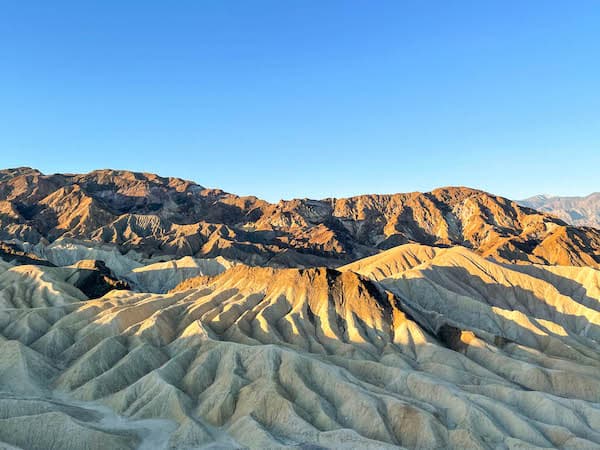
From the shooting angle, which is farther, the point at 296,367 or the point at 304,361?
the point at 304,361

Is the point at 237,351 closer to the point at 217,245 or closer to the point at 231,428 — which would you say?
the point at 231,428

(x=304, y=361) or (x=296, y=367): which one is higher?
A: (x=304, y=361)

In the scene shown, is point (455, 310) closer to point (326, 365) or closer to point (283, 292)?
point (283, 292)

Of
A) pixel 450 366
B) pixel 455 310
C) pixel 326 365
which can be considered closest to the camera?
pixel 326 365

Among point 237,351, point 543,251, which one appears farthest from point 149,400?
point 543,251

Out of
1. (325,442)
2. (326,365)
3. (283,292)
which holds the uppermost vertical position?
(283,292)

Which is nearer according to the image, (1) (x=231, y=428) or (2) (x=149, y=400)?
(1) (x=231, y=428)

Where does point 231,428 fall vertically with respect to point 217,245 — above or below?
below

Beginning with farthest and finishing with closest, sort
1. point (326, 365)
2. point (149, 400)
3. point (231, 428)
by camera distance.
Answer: point (326, 365) → point (149, 400) → point (231, 428)
